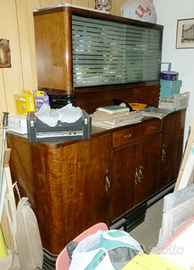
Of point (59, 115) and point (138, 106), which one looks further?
point (138, 106)

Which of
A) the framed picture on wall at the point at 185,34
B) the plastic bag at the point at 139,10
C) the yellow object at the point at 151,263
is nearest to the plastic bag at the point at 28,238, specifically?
the yellow object at the point at 151,263

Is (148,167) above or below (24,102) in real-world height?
below

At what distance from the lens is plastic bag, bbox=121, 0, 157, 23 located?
2176mm

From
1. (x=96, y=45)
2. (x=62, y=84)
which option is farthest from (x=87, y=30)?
(x=62, y=84)

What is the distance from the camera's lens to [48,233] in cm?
168

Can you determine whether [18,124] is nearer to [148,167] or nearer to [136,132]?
[136,132]

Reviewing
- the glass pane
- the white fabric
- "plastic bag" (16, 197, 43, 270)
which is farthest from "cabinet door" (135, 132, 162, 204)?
"plastic bag" (16, 197, 43, 270)

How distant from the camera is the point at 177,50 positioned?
2.79 meters

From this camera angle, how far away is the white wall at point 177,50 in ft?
8.86

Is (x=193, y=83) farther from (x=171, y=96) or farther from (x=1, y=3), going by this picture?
(x=1, y=3)

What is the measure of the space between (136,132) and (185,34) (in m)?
1.36

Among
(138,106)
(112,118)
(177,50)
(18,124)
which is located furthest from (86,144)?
(177,50)

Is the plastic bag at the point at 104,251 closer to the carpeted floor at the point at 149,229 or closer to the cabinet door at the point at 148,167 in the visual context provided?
the carpeted floor at the point at 149,229

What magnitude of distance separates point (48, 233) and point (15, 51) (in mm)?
1279
